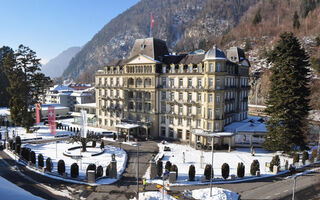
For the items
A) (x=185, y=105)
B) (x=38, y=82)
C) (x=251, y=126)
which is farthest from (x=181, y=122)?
(x=38, y=82)

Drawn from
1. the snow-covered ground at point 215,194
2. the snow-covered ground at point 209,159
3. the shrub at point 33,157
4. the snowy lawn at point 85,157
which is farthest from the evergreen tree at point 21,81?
the snow-covered ground at point 215,194

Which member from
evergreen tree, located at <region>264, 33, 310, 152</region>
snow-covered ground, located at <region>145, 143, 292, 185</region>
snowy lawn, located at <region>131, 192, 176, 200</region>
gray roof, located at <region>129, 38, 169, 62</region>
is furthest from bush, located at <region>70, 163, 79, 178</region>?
evergreen tree, located at <region>264, 33, 310, 152</region>

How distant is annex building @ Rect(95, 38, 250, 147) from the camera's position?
50.2 m

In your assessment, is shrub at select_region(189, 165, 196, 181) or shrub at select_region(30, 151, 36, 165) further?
shrub at select_region(30, 151, 36, 165)

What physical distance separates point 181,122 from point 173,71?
502 inches

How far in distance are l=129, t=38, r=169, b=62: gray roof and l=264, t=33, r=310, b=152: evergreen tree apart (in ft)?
95.6

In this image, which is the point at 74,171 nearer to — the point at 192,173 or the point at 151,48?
the point at 192,173

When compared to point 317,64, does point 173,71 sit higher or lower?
lower

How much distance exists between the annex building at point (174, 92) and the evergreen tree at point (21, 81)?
18.8m

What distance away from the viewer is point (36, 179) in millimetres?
33375

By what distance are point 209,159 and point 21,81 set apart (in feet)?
174

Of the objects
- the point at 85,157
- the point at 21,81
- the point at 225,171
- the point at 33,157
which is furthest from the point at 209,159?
the point at 21,81

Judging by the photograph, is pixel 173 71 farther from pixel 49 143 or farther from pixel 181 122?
pixel 49 143

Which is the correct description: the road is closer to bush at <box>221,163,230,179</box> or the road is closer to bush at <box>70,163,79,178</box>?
bush at <box>221,163,230,179</box>
